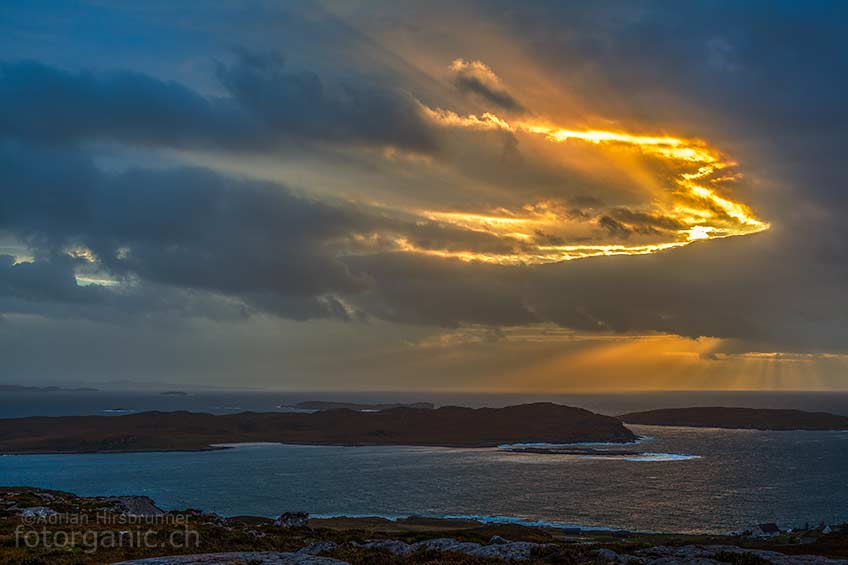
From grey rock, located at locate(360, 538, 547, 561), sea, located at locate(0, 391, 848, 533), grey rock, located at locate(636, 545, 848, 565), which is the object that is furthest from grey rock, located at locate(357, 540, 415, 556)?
sea, located at locate(0, 391, 848, 533)

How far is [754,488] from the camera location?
389 feet

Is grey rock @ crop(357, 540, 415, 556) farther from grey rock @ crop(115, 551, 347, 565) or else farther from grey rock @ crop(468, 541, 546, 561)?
grey rock @ crop(115, 551, 347, 565)

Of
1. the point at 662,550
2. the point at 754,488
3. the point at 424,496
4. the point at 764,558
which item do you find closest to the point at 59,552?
the point at 662,550

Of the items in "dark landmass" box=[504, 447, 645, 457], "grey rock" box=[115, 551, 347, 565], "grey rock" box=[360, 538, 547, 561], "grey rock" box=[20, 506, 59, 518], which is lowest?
"dark landmass" box=[504, 447, 645, 457]

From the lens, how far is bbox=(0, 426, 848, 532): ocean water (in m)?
94.1

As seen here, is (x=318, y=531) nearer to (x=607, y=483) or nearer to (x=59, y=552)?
(x=59, y=552)

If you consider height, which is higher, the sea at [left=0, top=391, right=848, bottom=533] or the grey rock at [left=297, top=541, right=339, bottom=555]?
the grey rock at [left=297, top=541, right=339, bottom=555]

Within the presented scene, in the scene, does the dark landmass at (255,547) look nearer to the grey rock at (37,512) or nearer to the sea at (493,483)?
the grey rock at (37,512)

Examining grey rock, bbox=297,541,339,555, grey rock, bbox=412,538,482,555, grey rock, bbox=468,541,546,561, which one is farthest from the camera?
grey rock, bbox=412,538,482,555

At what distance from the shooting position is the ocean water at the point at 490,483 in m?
94.1

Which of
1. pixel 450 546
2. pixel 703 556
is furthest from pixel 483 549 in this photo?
pixel 703 556

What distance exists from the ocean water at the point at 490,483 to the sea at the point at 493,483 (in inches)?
8.8

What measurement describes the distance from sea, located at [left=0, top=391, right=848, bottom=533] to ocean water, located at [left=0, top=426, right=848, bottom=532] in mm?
222

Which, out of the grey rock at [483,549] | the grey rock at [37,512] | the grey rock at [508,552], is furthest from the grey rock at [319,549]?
the grey rock at [37,512]
